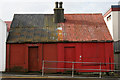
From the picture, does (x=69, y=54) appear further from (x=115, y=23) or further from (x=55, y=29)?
(x=115, y=23)

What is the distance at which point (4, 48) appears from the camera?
45.9ft

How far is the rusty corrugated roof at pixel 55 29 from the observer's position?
1451 cm

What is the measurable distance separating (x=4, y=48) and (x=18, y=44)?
1197 mm

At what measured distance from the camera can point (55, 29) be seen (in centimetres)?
1548

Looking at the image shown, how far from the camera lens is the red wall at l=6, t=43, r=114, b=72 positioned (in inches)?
554

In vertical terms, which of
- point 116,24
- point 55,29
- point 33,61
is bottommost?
point 33,61

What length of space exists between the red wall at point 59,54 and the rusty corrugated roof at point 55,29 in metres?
0.53

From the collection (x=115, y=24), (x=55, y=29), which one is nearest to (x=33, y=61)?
(x=55, y=29)

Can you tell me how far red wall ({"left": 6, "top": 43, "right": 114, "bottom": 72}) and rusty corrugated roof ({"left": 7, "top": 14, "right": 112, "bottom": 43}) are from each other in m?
0.53

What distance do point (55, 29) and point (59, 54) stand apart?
104 inches

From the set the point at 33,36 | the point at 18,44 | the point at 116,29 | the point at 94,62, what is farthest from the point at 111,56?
the point at 18,44

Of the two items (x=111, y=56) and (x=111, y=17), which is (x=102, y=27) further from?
(x=111, y=56)

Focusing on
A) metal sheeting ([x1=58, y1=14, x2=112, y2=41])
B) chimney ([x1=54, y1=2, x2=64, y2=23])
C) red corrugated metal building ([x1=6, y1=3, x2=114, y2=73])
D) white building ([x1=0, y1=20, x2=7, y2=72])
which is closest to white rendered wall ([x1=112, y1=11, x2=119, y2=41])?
metal sheeting ([x1=58, y1=14, x2=112, y2=41])

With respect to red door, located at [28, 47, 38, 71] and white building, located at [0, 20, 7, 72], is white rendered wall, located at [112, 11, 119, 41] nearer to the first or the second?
red door, located at [28, 47, 38, 71]
